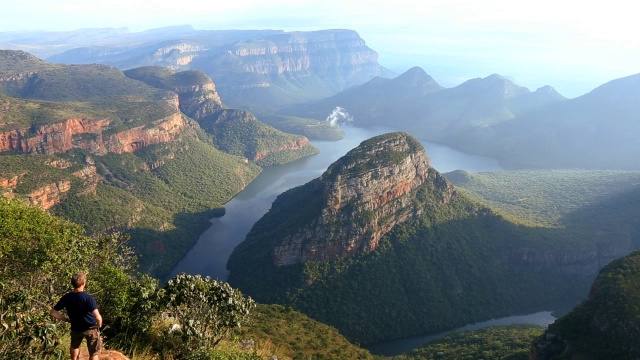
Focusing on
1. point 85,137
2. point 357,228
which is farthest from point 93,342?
point 85,137

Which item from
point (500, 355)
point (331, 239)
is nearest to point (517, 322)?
point (500, 355)

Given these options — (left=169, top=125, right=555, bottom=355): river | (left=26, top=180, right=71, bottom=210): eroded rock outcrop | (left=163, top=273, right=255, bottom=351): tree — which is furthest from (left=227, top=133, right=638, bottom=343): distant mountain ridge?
(left=163, top=273, right=255, bottom=351): tree

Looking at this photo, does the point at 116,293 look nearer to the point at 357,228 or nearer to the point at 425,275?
the point at 357,228

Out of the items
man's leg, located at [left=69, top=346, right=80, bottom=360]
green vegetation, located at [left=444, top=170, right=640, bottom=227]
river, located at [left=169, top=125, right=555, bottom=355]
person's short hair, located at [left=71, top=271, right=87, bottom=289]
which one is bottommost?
river, located at [left=169, top=125, right=555, bottom=355]

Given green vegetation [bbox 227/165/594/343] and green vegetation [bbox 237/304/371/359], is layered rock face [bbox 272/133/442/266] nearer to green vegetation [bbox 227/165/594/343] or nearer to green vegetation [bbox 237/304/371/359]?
green vegetation [bbox 227/165/594/343]

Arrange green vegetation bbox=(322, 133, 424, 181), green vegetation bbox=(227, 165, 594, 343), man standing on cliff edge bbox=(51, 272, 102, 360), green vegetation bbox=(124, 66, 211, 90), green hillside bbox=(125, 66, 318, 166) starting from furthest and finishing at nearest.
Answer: green vegetation bbox=(124, 66, 211, 90)
green hillside bbox=(125, 66, 318, 166)
green vegetation bbox=(322, 133, 424, 181)
green vegetation bbox=(227, 165, 594, 343)
man standing on cliff edge bbox=(51, 272, 102, 360)

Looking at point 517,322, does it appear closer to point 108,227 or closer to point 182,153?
point 108,227

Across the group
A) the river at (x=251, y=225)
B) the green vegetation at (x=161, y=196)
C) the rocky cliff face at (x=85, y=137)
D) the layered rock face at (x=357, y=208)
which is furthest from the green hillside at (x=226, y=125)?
the layered rock face at (x=357, y=208)
